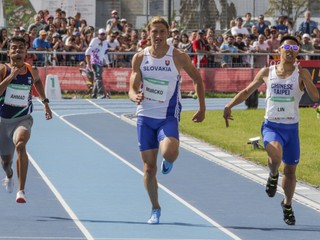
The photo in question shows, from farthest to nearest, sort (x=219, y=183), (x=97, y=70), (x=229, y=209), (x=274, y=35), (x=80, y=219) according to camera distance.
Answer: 1. (x=274, y=35)
2. (x=97, y=70)
3. (x=219, y=183)
4. (x=229, y=209)
5. (x=80, y=219)

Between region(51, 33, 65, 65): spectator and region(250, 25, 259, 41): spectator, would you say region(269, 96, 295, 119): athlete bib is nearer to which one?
region(51, 33, 65, 65): spectator

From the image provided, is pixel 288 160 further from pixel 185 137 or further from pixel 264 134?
pixel 185 137

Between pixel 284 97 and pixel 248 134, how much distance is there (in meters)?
11.2

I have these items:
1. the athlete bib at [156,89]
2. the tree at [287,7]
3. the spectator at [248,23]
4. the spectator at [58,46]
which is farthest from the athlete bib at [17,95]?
the tree at [287,7]

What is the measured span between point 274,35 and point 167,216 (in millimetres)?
23914

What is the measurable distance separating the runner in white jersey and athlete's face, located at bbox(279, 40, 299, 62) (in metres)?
0.92

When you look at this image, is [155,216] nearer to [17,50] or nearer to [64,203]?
[64,203]

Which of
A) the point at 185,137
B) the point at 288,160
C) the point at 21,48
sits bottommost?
the point at 185,137

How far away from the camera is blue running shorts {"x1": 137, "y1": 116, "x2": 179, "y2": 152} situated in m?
12.2

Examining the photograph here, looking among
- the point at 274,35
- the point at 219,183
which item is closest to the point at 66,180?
the point at 219,183

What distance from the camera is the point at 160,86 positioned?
12148 mm

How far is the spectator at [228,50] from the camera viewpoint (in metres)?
35.7

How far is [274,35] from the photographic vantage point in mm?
36375

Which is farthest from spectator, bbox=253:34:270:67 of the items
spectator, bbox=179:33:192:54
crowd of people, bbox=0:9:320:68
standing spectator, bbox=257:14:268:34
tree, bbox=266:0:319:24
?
tree, bbox=266:0:319:24
